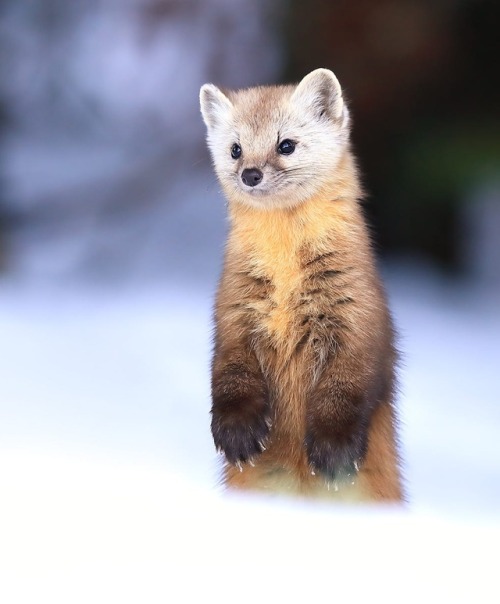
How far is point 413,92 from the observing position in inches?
99.4

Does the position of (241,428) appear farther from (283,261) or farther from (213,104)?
(213,104)

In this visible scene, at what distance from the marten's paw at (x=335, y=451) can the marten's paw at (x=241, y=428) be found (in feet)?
0.17

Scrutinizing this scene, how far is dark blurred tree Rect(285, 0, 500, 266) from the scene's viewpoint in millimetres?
2420

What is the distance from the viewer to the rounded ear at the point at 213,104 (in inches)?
49.3

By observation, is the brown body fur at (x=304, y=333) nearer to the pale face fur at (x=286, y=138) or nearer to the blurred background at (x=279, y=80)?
the pale face fur at (x=286, y=138)

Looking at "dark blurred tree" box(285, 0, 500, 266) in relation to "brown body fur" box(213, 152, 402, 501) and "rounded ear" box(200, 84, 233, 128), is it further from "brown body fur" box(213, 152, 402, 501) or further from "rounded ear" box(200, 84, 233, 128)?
"brown body fur" box(213, 152, 402, 501)

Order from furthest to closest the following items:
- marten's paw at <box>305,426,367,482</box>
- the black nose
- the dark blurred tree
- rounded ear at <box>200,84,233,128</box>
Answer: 1. the dark blurred tree
2. rounded ear at <box>200,84,233,128</box>
3. the black nose
4. marten's paw at <box>305,426,367,482</box>

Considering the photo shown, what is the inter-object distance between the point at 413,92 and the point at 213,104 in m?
1.35

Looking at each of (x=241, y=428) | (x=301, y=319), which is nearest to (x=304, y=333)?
(x=301, y=319)

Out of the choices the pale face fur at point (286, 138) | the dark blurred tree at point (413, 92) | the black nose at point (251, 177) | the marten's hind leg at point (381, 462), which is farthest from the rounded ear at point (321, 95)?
the dark blurred tree at point (413, 92)

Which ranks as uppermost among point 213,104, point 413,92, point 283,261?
point 213,104

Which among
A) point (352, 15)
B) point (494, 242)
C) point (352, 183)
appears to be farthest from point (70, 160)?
point (352, 183)

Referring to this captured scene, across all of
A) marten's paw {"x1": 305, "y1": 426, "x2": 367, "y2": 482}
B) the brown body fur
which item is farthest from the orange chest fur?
marten's paw {"x1": 305, "y1": 426, "x2": 367, "y2": 482}

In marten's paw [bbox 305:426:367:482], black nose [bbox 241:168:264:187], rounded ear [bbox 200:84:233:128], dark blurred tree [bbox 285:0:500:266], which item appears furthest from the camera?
dark blurred tree [bbox 285:0:500:266]
